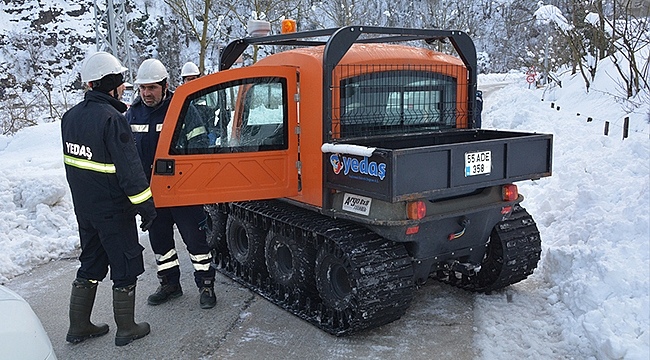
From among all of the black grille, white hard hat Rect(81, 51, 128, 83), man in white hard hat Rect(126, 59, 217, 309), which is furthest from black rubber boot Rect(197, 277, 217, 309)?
white hard hat Rect(81, 51, 128, 83)

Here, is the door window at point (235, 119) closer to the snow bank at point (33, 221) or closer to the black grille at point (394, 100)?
the black grille at point (394, 100)

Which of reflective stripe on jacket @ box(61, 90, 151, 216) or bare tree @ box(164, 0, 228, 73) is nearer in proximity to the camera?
reflective stripe on jacket @ box(61, 90, 151, 216)

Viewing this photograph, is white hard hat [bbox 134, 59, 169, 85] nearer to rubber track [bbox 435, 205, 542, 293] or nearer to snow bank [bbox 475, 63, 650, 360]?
rubber track [bbox 435, 205, 542, 293]

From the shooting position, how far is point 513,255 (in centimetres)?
525

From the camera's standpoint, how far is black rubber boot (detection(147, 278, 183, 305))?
5512mm

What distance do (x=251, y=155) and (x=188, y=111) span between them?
0.63 metres

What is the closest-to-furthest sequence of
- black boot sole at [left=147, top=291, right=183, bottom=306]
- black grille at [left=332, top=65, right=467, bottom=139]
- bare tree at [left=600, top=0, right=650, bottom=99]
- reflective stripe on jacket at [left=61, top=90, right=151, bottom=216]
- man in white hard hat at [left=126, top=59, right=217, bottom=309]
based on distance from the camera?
reflective stripe on jacket at [left=61, top=90, right=151, bottom=216]
black grille at [left=332, top=65, right=467, bottom=139]
man in white hard hat at [left=126, top=59, right=217, bottom=309]
black boot sole at [left=147, top=291, right=183, bottom=306]
bare tree at [left=600, top=0, right=650, bottom=99]

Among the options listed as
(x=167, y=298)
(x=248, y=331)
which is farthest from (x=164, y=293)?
(x=248, y=331)

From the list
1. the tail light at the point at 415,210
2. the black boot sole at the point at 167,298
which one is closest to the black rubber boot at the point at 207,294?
the black boot sole at the point at 167,298

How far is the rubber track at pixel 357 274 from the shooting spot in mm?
4430

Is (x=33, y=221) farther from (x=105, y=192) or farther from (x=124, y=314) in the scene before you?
(x=105, y=192)

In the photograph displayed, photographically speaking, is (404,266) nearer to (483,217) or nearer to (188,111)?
(483,217)

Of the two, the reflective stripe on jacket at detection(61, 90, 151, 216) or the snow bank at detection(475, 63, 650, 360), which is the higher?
the reflective stripe on jacket at detection(61, 90, 151, 216)

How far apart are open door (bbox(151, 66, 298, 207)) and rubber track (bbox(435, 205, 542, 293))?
1.86 metres
